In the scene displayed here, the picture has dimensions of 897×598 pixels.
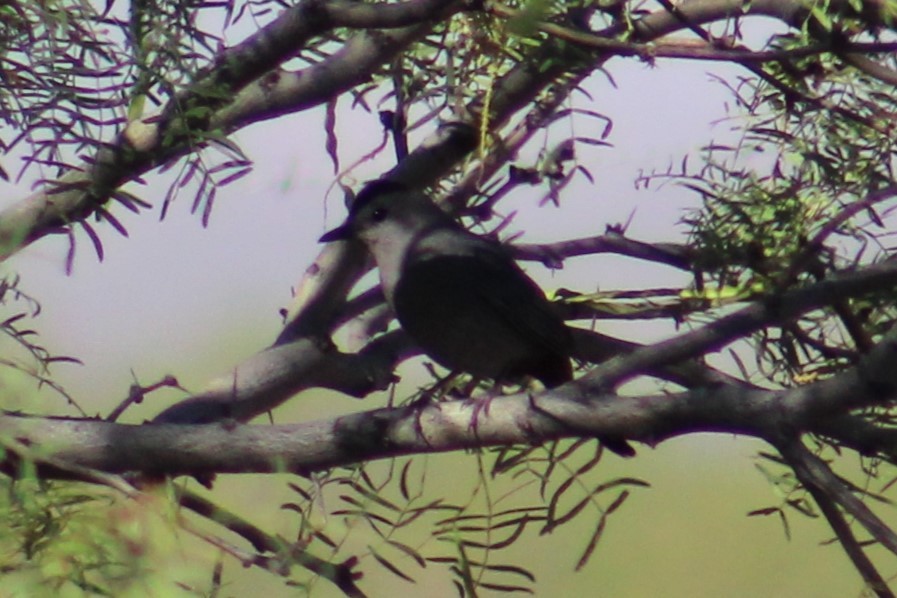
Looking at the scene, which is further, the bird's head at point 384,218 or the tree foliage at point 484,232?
the bird's head at point 384,218

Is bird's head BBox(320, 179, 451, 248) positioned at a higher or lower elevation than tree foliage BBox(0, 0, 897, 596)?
higher

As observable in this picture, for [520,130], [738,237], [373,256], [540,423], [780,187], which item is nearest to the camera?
[540,423]

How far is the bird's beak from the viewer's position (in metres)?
3.04

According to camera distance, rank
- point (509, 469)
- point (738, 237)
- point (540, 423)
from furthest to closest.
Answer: point (738, 237), point (509, 469), point (540, 423)

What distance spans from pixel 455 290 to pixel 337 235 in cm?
45

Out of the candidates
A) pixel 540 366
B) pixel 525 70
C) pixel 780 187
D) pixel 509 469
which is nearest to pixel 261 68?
pixel 525 70

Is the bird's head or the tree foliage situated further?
the bird's head

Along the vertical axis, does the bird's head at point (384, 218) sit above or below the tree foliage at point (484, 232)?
above

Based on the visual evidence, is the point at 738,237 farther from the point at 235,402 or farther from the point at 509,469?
the point at 235,402

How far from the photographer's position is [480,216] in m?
2.52

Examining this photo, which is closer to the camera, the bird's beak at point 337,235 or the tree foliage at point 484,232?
the tree foliage at point 484,232

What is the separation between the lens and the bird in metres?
3.07

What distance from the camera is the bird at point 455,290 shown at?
3066mm

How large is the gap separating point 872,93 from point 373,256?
128 centimetres
